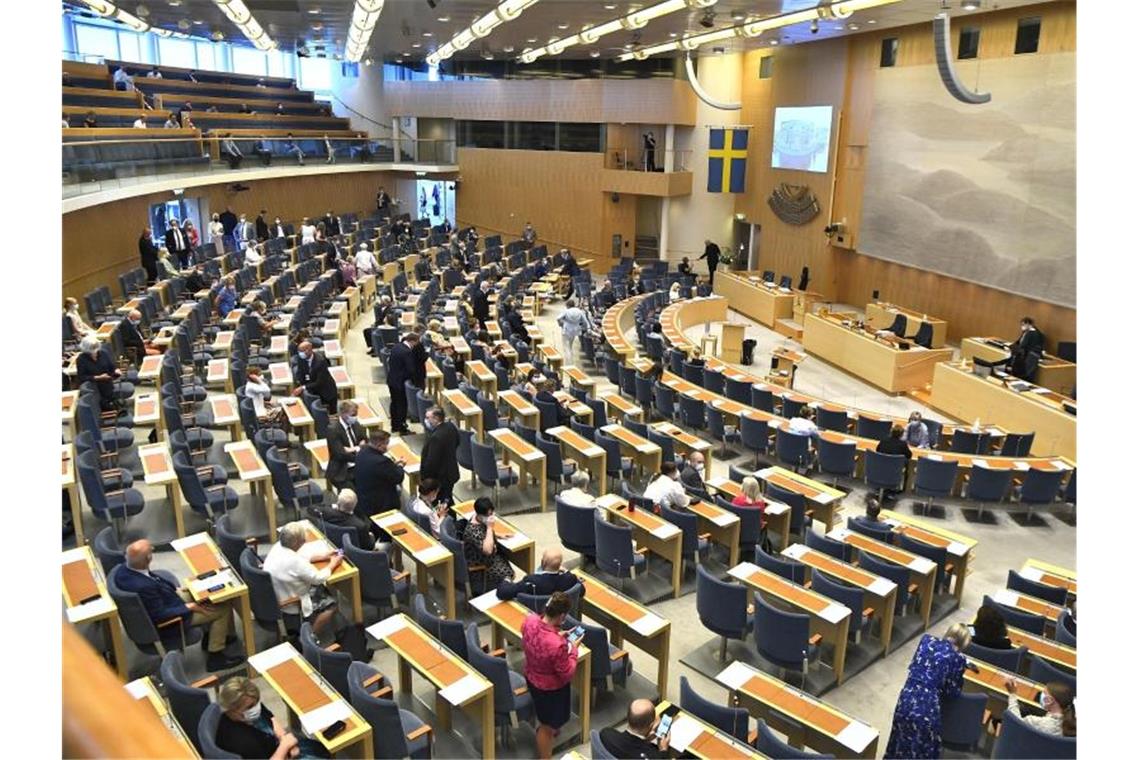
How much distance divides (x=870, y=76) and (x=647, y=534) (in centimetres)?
1902

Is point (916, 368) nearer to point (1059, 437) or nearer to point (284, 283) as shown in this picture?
point (1059, 437)

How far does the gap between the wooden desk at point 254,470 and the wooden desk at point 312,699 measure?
295cm

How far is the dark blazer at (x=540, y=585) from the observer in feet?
22.0

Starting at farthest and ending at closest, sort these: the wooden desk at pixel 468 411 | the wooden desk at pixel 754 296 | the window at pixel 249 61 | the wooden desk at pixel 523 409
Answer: the window at pixel 249 61 → the wooden desk at pixel 754 296 → the wooden desk at pixel 523 409 → the wooden desk at pixel 468 411

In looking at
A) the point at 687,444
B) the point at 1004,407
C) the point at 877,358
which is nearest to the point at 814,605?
the point at 687,444

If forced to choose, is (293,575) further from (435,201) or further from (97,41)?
(435,201)

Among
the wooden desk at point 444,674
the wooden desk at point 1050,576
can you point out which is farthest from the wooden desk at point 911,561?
the wooden desk at point 444,674

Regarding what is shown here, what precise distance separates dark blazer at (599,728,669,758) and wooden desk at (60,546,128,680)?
11.8 feet

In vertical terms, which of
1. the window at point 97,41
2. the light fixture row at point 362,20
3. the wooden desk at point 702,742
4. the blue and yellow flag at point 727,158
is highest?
the window at point 97,41

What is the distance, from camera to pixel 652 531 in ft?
27.3

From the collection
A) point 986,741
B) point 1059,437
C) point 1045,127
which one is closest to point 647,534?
point 986,741

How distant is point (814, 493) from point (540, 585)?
14.4 feet

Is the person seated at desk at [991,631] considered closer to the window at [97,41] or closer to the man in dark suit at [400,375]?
the man in dark suit at [400,375]

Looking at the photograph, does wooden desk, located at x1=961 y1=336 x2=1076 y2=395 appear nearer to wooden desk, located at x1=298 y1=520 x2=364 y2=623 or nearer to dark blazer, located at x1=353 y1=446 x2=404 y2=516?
dark blazer, located at x1=353 y1=446 x2=404 y2=516
